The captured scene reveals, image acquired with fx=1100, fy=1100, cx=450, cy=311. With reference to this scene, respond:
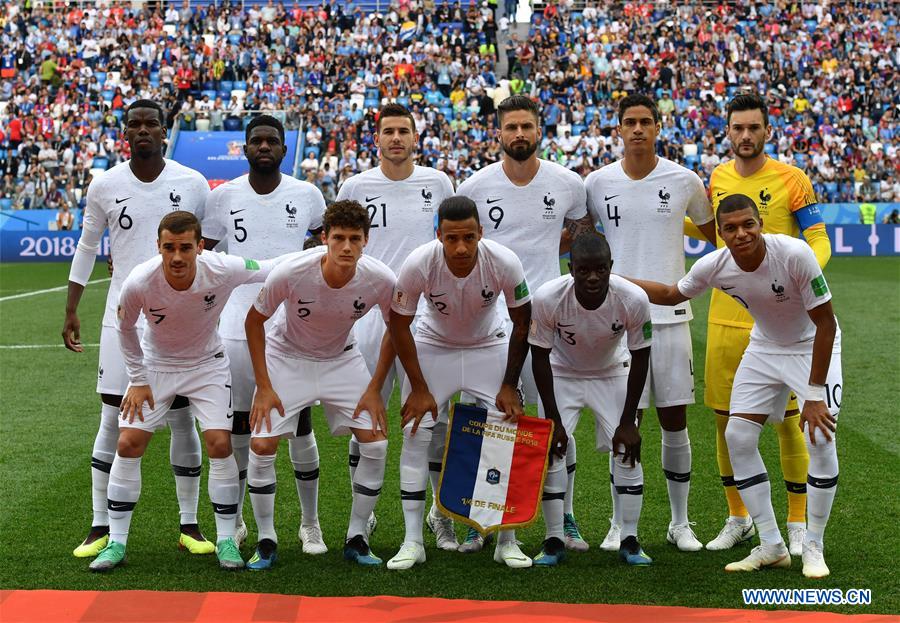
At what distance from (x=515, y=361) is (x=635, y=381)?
644 millimetres

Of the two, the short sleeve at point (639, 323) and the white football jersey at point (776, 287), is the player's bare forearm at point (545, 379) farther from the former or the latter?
the white football jersey at point (776, 287)

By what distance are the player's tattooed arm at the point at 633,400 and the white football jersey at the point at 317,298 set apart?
135cm

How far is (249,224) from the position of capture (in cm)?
649

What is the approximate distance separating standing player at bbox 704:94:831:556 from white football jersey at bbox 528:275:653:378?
674mm

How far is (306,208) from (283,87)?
27.4m

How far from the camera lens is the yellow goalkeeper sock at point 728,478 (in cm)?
636

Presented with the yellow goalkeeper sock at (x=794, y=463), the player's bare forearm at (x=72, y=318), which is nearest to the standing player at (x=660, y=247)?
the yellow goalkeeper sock at (x=794, y=463)

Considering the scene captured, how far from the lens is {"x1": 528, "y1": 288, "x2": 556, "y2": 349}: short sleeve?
579 cm

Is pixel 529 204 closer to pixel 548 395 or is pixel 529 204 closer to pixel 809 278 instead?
pixel 548 395

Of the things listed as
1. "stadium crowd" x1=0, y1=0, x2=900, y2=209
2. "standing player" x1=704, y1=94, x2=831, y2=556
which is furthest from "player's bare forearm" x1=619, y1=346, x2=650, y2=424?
"stadium crowd" x1=0, y1=0, x2=900, y2=209

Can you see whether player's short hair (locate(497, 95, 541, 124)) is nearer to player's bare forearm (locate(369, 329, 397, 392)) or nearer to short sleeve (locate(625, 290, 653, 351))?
short sleeve (locate(625, 290, 653, 351))

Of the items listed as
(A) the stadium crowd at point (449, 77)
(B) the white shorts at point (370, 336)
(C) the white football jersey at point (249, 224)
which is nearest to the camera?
(C) the white football jersey at point (249, 224)

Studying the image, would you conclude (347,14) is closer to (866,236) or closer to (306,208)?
(866,236)

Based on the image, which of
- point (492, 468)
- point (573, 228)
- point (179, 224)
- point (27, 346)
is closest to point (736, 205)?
point (573, 228)
